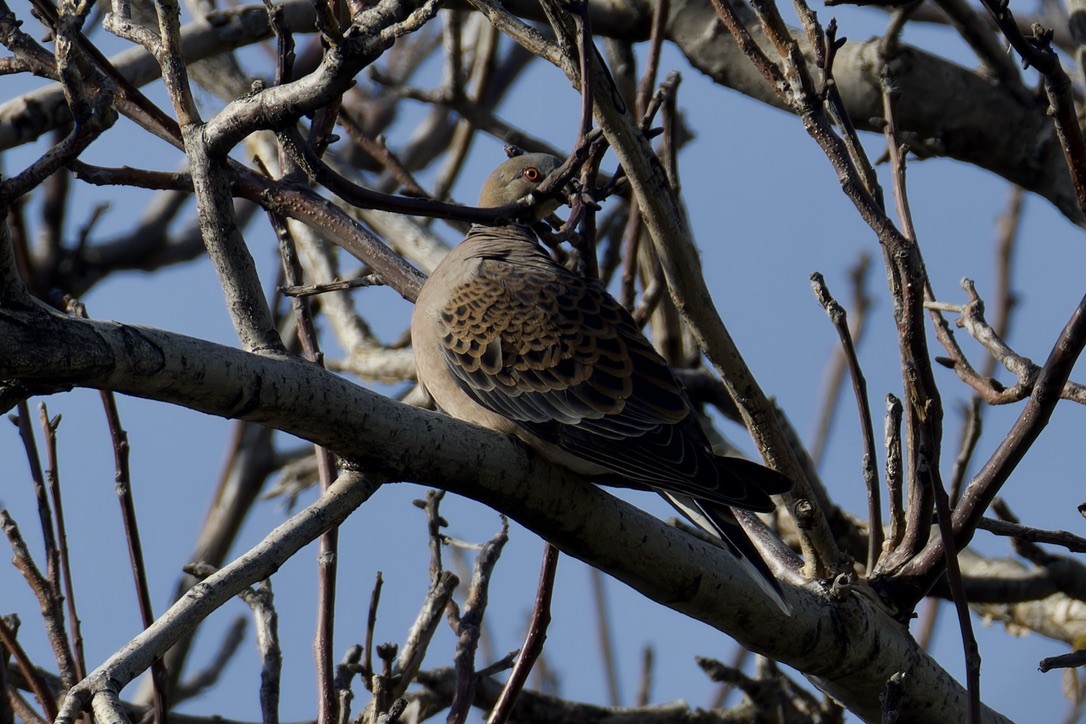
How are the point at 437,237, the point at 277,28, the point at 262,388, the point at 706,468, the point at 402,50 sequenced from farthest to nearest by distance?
the point at 402,50 → the point at 437,237 → the point at 706,468 → the point at 277,28 → the point at 262,388

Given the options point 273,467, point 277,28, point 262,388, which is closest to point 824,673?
point 262,388

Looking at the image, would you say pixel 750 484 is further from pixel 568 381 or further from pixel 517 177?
pixel 517 177

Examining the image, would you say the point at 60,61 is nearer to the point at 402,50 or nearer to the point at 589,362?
the point at 589,362

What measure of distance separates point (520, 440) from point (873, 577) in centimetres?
93

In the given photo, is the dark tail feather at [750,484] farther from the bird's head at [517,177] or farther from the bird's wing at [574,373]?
the bird's head at [517,177]

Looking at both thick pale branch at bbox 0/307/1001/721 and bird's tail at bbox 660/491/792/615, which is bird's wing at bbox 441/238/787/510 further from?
thick pale branch at bbox 0/307/1001/721

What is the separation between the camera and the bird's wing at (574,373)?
10.2 ft

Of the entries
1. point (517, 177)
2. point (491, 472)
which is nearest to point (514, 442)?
point (491, 472)

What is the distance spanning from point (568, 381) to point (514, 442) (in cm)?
58

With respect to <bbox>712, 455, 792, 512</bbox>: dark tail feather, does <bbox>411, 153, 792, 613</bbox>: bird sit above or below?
above

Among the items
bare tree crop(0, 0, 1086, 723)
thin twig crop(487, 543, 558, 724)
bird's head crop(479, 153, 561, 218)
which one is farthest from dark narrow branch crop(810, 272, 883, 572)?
bird's head crop(479, 153, 561, 218)

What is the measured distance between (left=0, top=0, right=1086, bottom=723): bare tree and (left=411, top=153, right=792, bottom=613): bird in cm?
17

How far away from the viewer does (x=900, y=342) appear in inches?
113

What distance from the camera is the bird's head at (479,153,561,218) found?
405 cm
